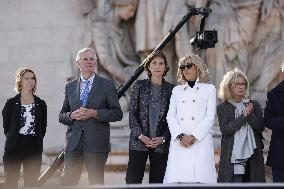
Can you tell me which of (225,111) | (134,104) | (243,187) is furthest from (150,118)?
(243,187)

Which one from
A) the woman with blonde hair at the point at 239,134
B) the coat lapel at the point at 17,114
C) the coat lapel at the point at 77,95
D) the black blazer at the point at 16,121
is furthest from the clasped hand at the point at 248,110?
the coat lapel at the point at 17,114

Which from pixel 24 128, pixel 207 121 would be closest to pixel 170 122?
pixel 207 121

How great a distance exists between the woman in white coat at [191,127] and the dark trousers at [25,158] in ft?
4.29

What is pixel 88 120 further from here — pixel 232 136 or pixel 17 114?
pixel 232 136

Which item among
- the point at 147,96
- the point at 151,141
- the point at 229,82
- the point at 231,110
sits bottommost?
the point at 151,141

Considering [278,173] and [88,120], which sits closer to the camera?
[278,173]

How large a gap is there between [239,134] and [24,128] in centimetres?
174

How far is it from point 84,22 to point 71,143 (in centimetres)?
380

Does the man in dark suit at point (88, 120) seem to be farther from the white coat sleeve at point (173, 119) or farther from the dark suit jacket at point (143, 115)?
the white coat sleeve at point (173, 119)

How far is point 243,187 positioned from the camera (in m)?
1.77

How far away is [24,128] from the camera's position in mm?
5379

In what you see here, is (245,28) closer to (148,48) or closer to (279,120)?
(148,48)

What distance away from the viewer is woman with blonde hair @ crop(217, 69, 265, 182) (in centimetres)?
486

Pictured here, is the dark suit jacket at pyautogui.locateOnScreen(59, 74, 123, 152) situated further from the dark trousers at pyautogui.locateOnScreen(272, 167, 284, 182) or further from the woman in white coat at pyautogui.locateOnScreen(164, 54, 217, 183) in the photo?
the dark trousers at pyautogui.locateOnScreen(272, 167, 284, 182)
